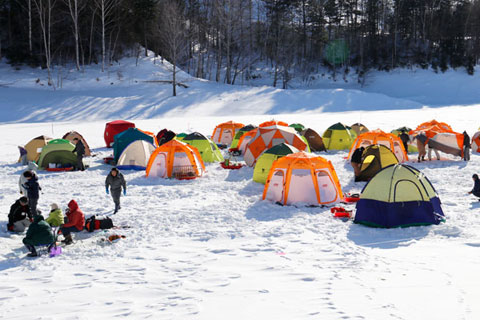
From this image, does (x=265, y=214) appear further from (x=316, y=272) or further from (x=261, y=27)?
(x=261, y=27)

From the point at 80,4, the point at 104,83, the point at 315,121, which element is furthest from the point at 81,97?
the point at 315,121

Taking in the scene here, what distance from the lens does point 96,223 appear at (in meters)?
9.16

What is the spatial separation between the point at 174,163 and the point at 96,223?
19.2ft

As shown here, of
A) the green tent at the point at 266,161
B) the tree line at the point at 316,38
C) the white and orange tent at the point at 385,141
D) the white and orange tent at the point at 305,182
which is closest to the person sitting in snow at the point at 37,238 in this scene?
the white and orange tent at the point at 305,182

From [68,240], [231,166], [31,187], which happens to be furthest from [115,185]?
[231,166]

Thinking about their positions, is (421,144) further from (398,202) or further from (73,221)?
(73,221)

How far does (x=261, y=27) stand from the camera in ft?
206

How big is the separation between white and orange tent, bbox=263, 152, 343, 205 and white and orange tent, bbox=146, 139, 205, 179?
4.06m

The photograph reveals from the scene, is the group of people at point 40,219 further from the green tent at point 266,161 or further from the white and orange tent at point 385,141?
the white and orange tent at point 385,141

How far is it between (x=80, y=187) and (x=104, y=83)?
30293 mm

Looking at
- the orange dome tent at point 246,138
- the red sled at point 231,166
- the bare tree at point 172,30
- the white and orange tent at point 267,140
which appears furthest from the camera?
the bare tree at point 172,30

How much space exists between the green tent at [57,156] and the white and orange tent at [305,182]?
8.73 meters

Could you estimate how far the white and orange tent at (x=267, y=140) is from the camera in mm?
16797

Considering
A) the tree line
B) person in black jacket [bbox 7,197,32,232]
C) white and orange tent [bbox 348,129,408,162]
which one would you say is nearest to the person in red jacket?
person in black jacket [bbox 7,197,32,232]
